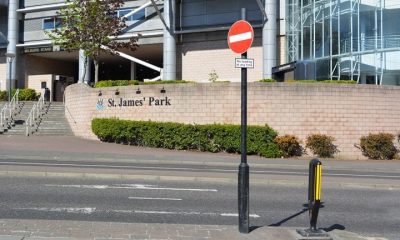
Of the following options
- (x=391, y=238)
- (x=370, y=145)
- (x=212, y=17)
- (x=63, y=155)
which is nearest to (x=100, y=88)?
(x=63, y=155)

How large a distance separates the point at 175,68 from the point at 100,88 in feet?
30.7

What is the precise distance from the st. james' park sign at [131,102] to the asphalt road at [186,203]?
497 inches

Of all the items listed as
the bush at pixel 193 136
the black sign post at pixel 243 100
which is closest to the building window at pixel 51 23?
the bush at pixel 193 136

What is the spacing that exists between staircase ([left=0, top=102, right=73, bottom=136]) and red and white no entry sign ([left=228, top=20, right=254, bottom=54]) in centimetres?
2335

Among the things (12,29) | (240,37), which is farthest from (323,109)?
(12,29)

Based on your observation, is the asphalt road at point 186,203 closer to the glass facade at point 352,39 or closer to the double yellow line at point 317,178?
the double yellow line at point 317,178

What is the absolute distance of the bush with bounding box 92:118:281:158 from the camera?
878 inches

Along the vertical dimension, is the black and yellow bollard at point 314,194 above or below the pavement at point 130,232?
above

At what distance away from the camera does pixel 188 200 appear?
1035cm

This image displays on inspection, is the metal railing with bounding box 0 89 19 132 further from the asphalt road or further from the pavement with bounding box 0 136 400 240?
the asphalt road

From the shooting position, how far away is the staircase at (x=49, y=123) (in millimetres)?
29297

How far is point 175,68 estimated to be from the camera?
3625 cm

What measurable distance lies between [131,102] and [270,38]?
36.5ft

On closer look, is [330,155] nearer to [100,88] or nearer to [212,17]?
[100,88]
